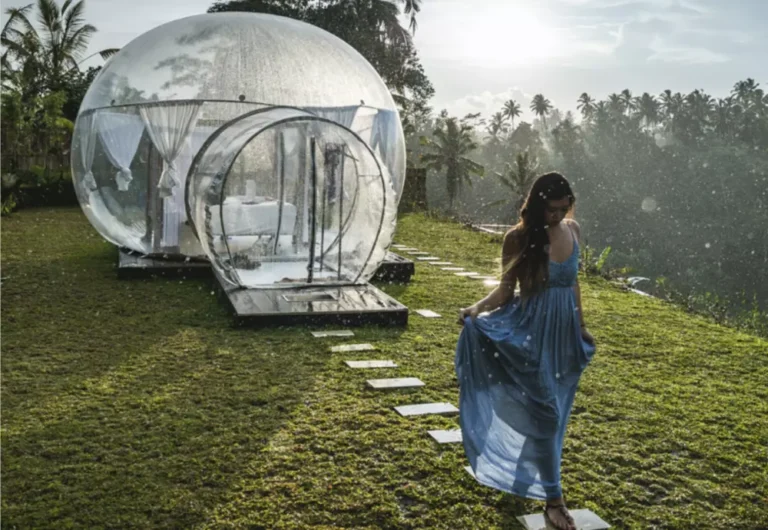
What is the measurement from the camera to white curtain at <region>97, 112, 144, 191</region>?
9742 millimetres

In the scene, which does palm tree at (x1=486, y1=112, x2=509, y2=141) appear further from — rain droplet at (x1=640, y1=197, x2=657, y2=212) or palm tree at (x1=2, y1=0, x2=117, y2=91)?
palm tree at (x1=2, y1=0, x2=117, y2=91)

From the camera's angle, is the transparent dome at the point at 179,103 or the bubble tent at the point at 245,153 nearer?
the bubble tent at the point at 245,153

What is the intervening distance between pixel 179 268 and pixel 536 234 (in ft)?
22.7

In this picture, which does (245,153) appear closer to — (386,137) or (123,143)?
(123,143)

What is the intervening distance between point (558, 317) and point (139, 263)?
23.8 ft

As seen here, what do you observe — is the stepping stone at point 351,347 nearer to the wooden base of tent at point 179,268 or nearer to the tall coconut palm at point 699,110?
the wooden base of tent at point 179,268

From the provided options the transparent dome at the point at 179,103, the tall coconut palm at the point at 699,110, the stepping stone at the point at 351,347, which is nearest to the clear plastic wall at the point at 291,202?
the transparent dome at the point at 179,103

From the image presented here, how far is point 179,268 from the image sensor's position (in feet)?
31.1

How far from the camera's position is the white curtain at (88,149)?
10.1 m

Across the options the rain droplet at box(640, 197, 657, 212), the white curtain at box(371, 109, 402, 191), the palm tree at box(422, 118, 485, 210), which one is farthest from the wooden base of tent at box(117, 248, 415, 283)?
the rain droplet at box(640, 197, 657, 212)

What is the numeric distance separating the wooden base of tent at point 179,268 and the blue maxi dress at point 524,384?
5623 millimetres

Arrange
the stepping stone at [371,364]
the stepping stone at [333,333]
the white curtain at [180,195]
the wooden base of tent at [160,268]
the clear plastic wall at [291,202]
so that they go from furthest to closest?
the white curtain at [180,195], the wooden base of tent at [160,268], the clear plastic wall at [291,202], the stepping stone at [333,333], the stepping stone at [371,364]

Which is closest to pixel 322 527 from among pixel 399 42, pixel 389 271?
pixel 389 271

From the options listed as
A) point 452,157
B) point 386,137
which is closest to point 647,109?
point 452,157
